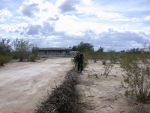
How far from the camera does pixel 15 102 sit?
45.6 ft

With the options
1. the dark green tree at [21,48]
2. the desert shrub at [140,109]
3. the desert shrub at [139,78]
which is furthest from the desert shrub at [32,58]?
the desert shrub at [140,109]

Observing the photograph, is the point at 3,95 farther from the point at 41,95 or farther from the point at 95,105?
the point at 95,105

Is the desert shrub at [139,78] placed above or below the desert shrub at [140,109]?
above

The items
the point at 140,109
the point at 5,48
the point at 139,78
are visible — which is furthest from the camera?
the point at 5,48

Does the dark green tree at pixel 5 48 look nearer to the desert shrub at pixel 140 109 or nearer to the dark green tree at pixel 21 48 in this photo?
the dark green tree at pixel 21 48

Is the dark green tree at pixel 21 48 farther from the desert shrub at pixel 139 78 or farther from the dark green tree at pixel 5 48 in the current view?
the desert shrub at pixel 139 78

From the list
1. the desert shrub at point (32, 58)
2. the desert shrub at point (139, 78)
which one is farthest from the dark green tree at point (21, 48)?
the desert shrub at point (139, 78)

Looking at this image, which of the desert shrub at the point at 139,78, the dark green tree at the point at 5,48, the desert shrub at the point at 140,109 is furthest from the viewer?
the dark green tree at the point at 5,48

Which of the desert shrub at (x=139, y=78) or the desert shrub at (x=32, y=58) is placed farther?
the desert shrub at (x=32, y=58)

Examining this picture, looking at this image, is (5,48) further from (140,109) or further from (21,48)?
(140,109)

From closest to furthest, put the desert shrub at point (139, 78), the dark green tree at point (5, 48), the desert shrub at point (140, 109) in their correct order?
the desert shrub at point (140, 109), the desert shrub at point (139, 78), the dark green tree at point (5, 48)

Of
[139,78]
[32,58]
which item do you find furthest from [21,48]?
[139,78]

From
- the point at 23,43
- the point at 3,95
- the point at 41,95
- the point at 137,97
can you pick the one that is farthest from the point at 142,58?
the point at 23,43

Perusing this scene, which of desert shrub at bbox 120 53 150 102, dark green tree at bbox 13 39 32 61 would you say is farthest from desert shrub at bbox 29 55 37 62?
desert shrub at bbox 120 53 150 102
